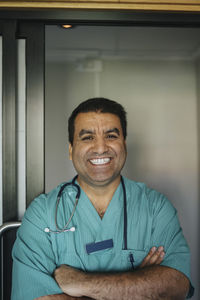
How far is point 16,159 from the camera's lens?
1370 millimetres

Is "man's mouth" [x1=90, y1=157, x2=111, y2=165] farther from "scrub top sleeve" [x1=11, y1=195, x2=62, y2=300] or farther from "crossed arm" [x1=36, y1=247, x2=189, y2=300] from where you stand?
"crossed arm" [x1=36, y1=247, x2=189, y2=300]

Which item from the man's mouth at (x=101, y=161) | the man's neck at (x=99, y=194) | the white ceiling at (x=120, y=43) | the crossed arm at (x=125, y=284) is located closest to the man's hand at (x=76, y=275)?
the crossed arm at (x=125, y=284)

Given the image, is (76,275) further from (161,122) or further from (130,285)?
(161,122)

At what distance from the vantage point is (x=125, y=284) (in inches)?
40.5

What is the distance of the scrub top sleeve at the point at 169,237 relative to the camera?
1111 mm

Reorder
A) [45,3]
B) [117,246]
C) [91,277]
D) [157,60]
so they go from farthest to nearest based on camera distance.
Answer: [157,60] → [45,3] → [117,246] → [91,277]

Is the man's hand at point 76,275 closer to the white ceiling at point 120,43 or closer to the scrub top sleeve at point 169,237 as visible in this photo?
the scrub top sleeve at point 169,237

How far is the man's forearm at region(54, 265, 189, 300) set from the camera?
3.35ft

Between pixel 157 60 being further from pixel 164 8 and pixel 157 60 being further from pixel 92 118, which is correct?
pixel 92 118

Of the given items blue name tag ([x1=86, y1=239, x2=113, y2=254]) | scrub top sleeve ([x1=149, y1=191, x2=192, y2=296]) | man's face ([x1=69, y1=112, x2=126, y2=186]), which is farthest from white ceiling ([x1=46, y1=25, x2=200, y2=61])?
blue name tag ([x1=86, y1=239, x2=113, y2=254])

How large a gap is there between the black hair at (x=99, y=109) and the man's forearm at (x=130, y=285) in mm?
584

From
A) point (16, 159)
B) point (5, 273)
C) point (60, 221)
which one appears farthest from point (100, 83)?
point (5, 273)

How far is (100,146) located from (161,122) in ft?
1.25

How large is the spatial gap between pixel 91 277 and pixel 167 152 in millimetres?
686
